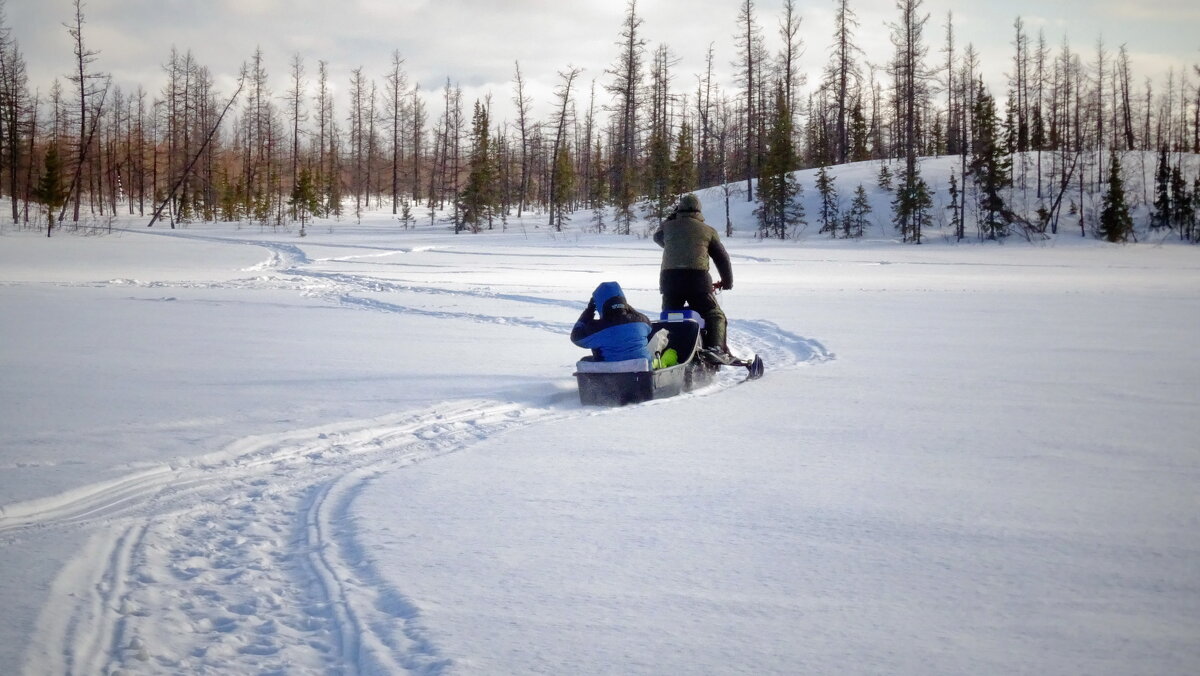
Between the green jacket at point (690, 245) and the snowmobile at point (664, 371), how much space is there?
537 millimetres

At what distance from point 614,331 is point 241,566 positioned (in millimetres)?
3721

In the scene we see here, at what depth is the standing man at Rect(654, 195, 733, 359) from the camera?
26.1 ft

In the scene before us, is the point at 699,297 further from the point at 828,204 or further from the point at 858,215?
the point at 828,204

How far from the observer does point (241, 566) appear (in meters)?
A: 3.34

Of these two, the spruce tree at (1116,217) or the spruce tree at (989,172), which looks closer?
the spruce tree at (1116,217)

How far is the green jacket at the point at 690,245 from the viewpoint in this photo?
26.1ft

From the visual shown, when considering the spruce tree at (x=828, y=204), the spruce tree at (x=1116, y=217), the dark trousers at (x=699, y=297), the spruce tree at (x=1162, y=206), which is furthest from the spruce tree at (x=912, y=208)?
Answer: the dark trousers at (x=699, y=297)

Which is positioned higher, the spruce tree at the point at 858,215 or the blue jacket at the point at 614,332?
the spruce tree at the point at 858,215

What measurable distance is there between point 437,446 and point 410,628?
2.61 meters

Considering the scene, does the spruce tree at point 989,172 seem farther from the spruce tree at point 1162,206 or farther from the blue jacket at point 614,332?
the blue jacket at point 614,332

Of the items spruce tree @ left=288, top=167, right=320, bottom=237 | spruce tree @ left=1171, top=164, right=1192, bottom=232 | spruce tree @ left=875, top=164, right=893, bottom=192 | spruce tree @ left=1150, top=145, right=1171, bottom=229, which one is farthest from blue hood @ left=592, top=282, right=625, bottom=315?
spruce tree @ left=288, top=167, right=320, bottom=237

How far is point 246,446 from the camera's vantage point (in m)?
5.12

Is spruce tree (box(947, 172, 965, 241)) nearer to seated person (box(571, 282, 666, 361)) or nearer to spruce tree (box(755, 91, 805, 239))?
spruce tree (box(755, 91, 805, 239))

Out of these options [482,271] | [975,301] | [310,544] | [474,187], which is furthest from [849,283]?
[474,187]
